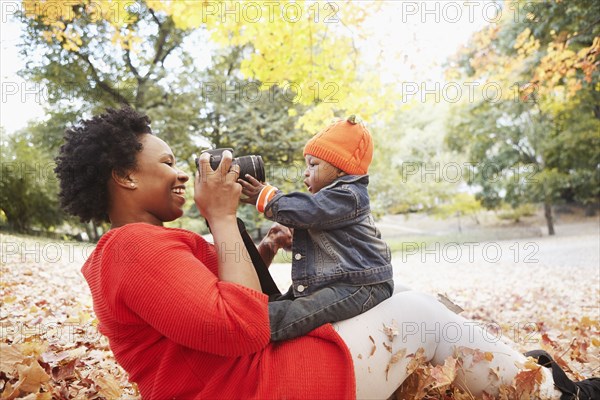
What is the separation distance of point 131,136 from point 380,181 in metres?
15.1

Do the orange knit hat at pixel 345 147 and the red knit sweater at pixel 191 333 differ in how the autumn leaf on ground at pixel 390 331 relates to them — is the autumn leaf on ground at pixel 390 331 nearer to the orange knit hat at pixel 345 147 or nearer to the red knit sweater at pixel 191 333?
the red knit sweater at pixel 191 333

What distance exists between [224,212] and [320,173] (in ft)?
2.87

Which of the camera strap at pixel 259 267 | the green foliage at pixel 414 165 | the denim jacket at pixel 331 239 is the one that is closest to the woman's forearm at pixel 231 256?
the camera strap at pixel 259 267

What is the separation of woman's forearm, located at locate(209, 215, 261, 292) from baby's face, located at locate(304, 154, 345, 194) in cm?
87

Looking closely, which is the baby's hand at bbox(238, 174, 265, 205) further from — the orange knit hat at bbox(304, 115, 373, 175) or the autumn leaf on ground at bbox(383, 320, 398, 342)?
the autumn leaf on ground at bbox(383, 320, 398, 342)

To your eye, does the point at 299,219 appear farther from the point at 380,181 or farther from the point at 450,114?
the point at 450,114

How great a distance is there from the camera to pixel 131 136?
166 centimetres

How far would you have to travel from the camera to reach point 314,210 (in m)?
1.84

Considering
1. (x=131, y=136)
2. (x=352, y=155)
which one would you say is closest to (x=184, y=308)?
(x=131, y=136)

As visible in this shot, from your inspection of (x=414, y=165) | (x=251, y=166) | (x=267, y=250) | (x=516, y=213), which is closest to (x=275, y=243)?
(x=267, y=250)

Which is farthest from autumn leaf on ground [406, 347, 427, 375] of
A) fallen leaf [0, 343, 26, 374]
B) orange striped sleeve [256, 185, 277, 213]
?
fallen leaf [0, 343, 26, 374]

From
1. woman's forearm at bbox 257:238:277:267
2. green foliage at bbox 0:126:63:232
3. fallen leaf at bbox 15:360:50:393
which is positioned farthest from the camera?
green foliage at bbox 0:126:63:232

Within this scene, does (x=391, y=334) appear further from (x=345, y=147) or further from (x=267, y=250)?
(x=345, y=147)

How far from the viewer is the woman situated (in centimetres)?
127
